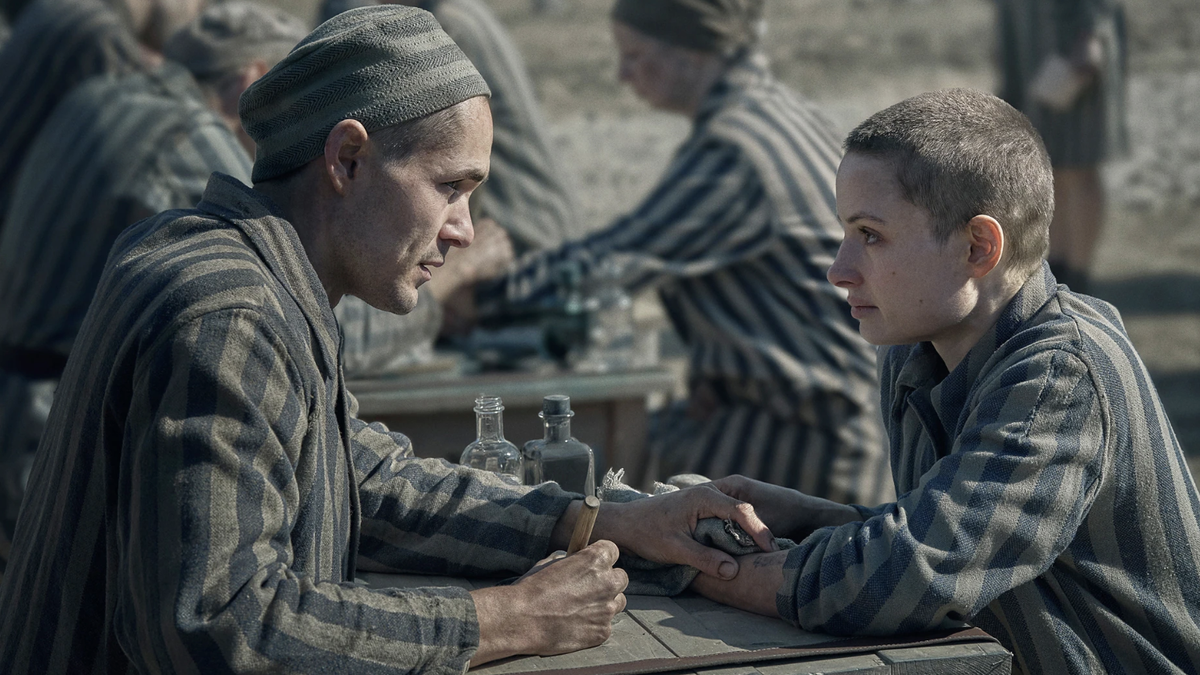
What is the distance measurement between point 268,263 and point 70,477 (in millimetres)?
355

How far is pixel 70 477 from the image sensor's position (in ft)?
5.59

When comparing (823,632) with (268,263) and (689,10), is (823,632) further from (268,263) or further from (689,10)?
(689,10)

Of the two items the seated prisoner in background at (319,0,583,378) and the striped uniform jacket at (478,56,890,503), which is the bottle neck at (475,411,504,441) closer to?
the striped uniform jacket at (478,56,890,503)

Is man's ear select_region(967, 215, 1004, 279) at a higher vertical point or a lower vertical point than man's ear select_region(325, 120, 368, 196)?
higher

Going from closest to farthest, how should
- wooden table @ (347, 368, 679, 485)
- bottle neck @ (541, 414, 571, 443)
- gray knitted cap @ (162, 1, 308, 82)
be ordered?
1. bottle neck @ (541, 414, 571, 443)
2. wooden table @ (347, 368, 679, 485)
3. gray knitted cap @ (162, 1, 308, 82)

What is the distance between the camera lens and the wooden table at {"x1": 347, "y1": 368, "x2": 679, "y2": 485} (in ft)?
11.6

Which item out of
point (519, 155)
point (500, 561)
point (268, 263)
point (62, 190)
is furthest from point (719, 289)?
point (268, 263)

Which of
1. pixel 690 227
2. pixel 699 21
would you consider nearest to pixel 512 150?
pixel 699 21

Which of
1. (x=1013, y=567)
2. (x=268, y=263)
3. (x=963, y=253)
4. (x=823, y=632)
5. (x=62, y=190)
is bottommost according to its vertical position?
(x=62, y=190)

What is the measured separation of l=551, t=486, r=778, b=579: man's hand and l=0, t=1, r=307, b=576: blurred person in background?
72.6 inches

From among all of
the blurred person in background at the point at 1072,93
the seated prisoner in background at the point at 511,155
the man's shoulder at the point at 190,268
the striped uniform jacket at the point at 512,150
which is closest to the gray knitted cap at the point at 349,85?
the man's shoulder at the point at 190,268

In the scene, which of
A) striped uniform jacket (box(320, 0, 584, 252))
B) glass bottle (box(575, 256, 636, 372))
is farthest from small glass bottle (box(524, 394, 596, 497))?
striped uniform jacket (box(320, 0, 584, 252))

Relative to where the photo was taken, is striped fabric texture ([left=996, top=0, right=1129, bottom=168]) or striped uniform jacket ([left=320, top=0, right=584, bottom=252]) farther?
striped fabric texture ([left=996, top=0, right=1129, bottom=168])

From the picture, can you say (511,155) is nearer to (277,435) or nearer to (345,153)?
(345,153)
